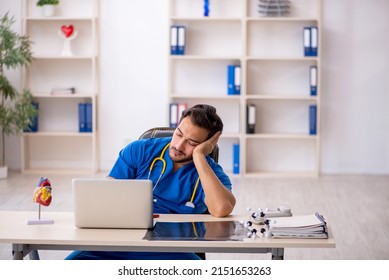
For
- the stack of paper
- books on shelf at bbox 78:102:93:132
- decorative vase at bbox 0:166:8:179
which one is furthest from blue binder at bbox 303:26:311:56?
the stack of paper

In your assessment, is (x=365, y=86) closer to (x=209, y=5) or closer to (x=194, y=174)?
(x=209, y=5)

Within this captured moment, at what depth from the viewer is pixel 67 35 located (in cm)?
776

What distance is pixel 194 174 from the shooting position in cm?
344

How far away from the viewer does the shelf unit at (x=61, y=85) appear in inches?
311

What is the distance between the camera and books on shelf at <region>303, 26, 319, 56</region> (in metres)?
7.62

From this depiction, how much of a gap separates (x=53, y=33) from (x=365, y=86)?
3224 millimetres

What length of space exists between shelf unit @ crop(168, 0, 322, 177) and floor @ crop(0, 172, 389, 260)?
44cm

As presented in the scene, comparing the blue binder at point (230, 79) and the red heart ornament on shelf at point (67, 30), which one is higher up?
the red heart ornament on shelf at point (67, 30)

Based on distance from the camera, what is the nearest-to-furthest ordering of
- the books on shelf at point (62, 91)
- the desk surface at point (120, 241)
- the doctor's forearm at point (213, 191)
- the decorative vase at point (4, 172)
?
1. the desk surface at point (120, 241)
2. the doctor's forearm at point (213, 191)
3. the decorative vase at point (4, 172)
4. the books on shelf at point (62, 91)

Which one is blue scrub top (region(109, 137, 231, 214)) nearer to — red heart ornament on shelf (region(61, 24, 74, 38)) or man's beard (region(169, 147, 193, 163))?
man's beard (region(169, 147, 193, 163))

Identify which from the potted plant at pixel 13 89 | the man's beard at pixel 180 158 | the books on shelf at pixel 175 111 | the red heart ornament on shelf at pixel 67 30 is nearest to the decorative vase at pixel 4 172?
the potted plant at pixel 13 89

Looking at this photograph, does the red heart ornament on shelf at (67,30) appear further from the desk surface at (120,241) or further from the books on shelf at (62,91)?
the desk surface at (120,241)

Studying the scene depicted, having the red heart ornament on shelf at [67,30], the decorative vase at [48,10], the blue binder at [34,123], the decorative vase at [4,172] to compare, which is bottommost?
the decorative vase at [4,172]

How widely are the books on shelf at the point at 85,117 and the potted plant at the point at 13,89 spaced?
1.56 feet
